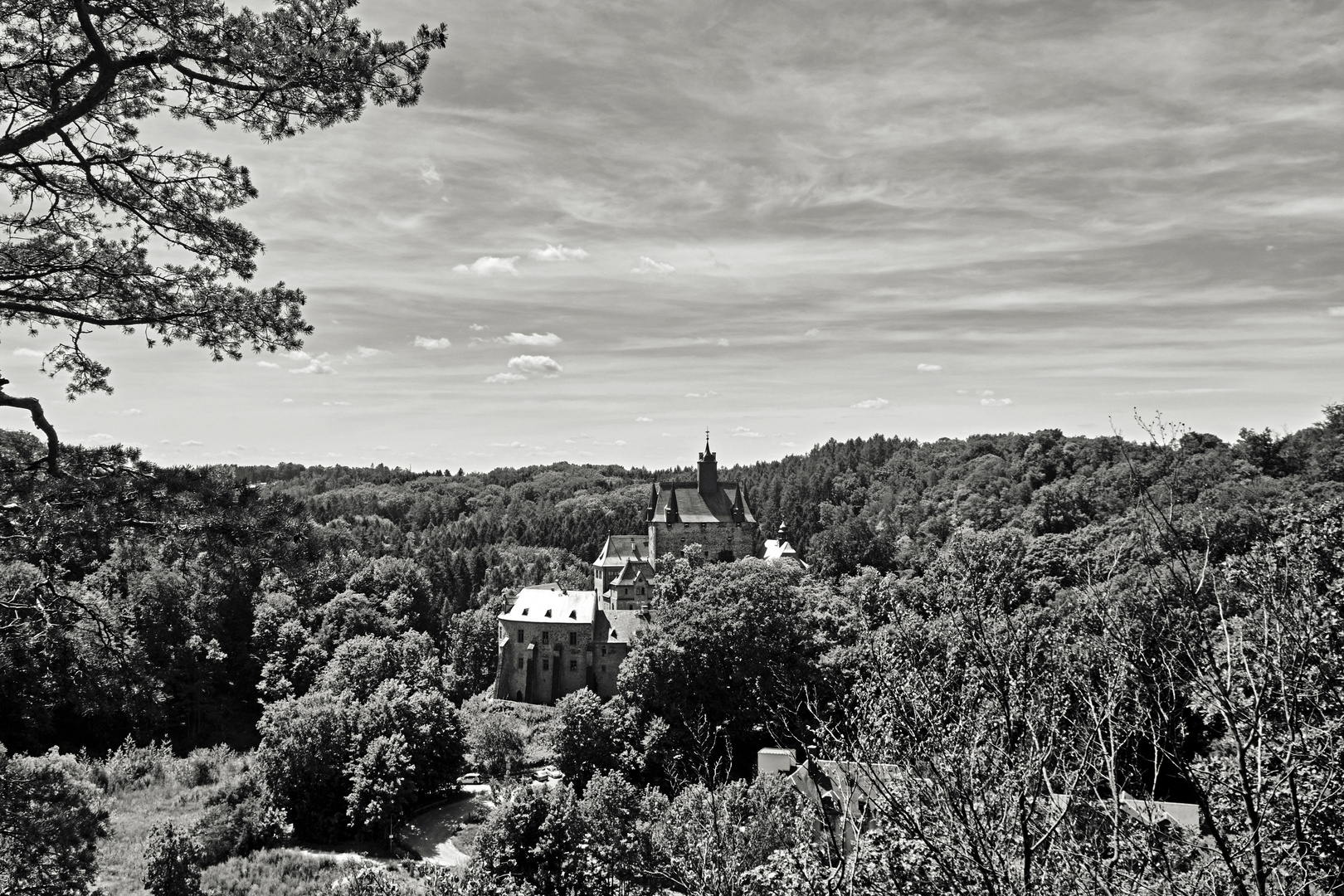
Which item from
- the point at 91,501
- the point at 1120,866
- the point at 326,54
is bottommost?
the point at 1120,866

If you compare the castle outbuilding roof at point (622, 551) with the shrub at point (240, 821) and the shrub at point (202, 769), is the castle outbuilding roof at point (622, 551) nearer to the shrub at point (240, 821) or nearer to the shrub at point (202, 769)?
the shrub at point (202, 769)

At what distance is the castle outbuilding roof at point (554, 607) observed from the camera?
129 ft

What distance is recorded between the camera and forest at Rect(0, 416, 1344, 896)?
629cm

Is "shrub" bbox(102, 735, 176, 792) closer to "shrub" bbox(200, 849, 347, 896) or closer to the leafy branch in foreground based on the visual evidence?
"shrub" bbox(200, 849, 347, 896)

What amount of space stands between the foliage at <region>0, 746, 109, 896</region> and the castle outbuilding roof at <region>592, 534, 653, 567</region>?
1501 inches

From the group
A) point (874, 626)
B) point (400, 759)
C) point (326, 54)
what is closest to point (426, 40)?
point (326, 54)

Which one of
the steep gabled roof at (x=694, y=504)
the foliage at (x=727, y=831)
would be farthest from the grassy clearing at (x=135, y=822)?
the steep gabled roof at (x=694, y=504)

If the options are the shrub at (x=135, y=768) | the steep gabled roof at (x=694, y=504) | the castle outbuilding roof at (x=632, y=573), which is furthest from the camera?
the steep gabled roof at (x=694, y=504)

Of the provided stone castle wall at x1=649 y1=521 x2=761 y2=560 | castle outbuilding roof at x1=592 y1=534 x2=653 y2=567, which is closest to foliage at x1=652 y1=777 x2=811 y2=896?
stone castle wall at x1=649 y1=521 x2=761 y2=560

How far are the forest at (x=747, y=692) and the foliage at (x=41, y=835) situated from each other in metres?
0.06

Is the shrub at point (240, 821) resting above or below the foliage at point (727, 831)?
below

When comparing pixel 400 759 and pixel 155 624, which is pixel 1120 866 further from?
pixel 155 624

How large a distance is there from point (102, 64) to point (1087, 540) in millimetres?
40485

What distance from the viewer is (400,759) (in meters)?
25.0
